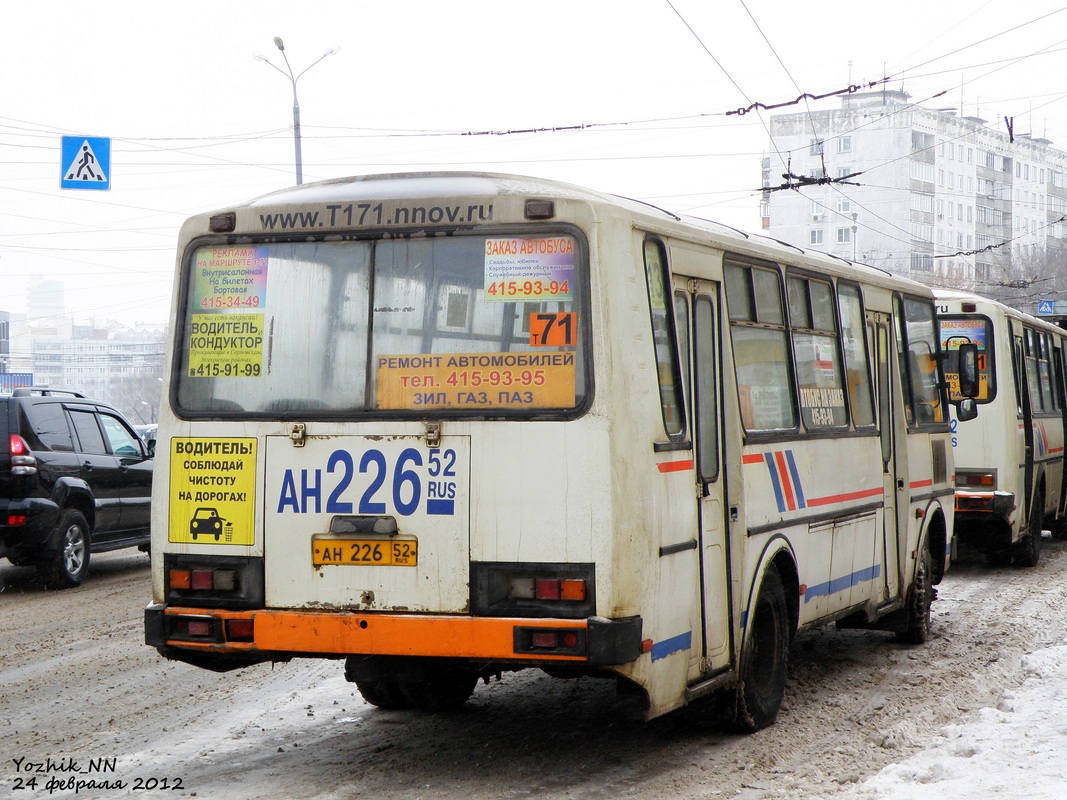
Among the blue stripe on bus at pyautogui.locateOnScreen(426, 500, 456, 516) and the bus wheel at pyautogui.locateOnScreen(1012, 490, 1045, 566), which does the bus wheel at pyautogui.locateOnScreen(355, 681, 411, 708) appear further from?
the bus wheel at pyautogui.locateOnScreen(1012, 490, 1045, 566)

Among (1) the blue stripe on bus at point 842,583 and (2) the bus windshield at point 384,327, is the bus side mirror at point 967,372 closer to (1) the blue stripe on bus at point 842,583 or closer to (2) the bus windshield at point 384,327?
(1) the blue stripe on bus at point 842,583

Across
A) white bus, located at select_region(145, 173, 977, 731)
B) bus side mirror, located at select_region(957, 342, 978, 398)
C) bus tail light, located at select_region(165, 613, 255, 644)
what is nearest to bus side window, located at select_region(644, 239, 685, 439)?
white bus, located at select_region(145, 173, 977, 731)

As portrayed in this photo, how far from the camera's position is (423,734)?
7.01 m

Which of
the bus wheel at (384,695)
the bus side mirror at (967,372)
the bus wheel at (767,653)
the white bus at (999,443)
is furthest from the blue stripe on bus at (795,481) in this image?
the white bus at (999,443)

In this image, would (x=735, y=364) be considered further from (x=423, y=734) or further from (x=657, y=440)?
(x=423, y=734)

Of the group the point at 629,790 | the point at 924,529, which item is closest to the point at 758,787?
the point at 629,790

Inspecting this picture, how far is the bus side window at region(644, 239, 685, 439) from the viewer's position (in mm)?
6246

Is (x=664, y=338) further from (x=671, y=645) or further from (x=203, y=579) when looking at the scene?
(x=203, y=579)

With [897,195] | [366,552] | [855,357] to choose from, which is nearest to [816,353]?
[855,357]

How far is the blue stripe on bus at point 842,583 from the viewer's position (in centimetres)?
802

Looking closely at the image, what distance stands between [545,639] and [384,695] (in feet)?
7.09

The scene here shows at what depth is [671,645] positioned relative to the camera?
20.0 ft

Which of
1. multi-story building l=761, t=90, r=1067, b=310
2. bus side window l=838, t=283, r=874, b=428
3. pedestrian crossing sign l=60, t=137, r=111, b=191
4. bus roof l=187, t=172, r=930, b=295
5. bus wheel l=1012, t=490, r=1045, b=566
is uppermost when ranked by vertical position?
multi-story building l=761, t=90, r=1067, b=310

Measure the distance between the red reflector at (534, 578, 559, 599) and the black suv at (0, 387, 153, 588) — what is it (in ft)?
28.5
